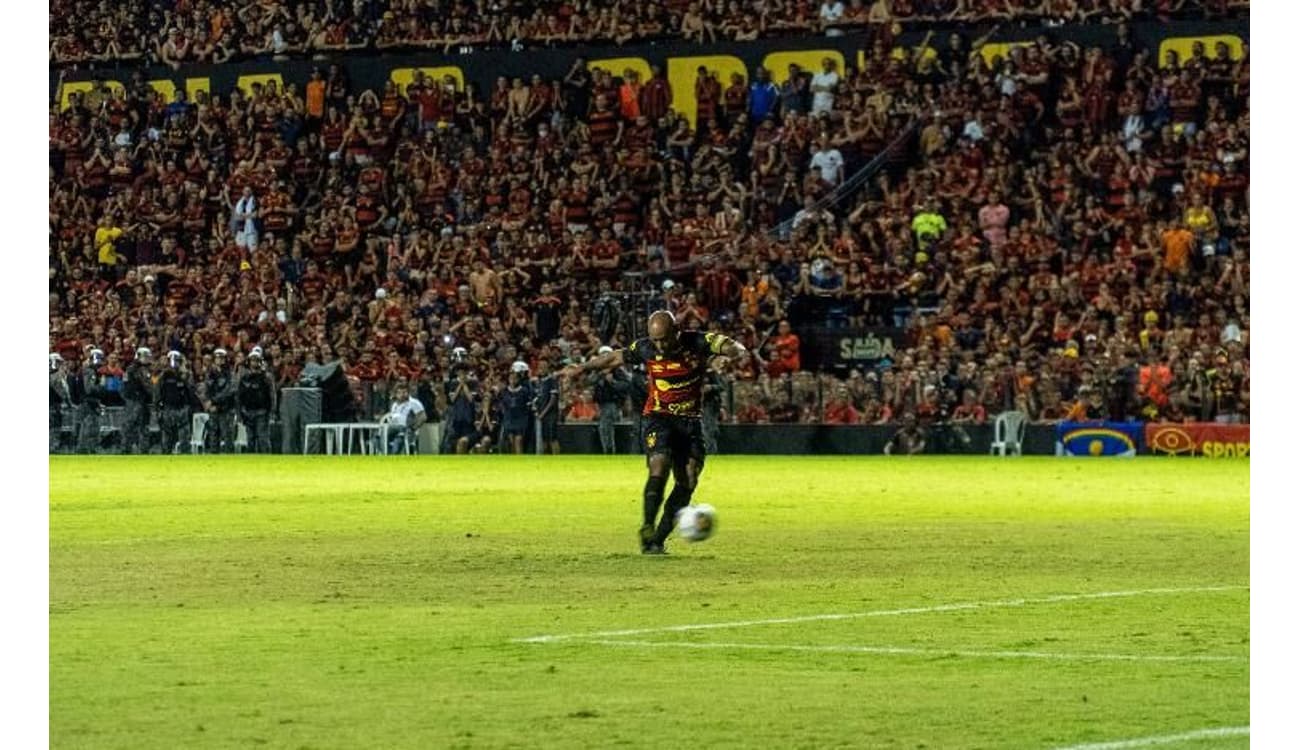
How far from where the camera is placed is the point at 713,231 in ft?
134

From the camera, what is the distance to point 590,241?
1644 inches

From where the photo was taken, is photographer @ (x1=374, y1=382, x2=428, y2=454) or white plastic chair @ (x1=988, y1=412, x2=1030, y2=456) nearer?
white plastic chair @ (x1=988, y1=412, x2=1030, y2=456)

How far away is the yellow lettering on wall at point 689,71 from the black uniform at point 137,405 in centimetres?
1070

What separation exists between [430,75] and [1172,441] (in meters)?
17.6

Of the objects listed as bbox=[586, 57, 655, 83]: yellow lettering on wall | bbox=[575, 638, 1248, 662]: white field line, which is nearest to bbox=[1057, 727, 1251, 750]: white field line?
bbox=[575, 638, 1248, 662]: white field line

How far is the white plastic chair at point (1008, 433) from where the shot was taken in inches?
1436

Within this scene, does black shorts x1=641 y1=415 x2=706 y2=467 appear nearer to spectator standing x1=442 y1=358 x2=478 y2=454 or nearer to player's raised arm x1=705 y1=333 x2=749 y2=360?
player's raised arm x1=705 y1=333 x2=749 y2=360

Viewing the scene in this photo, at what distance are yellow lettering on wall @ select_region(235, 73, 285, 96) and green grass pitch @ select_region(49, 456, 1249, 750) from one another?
22.2 m

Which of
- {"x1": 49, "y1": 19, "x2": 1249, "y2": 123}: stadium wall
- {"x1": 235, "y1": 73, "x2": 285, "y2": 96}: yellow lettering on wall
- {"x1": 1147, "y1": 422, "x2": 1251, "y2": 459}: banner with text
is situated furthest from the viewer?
{"x1": 235, "y1": 73, "x2": 285, "y2": 96}: yellow lettering on wall

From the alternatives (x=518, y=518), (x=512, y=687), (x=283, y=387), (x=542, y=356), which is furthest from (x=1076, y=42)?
(x=512, y=687)

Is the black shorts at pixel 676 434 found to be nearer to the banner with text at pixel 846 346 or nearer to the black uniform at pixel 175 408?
the banner with text at pixel 846 346

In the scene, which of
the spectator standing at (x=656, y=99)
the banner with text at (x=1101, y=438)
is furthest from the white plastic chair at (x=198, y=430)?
the banner with text at (x=1101, y=438)

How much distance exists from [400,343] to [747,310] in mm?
6594

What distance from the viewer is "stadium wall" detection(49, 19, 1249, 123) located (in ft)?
132
